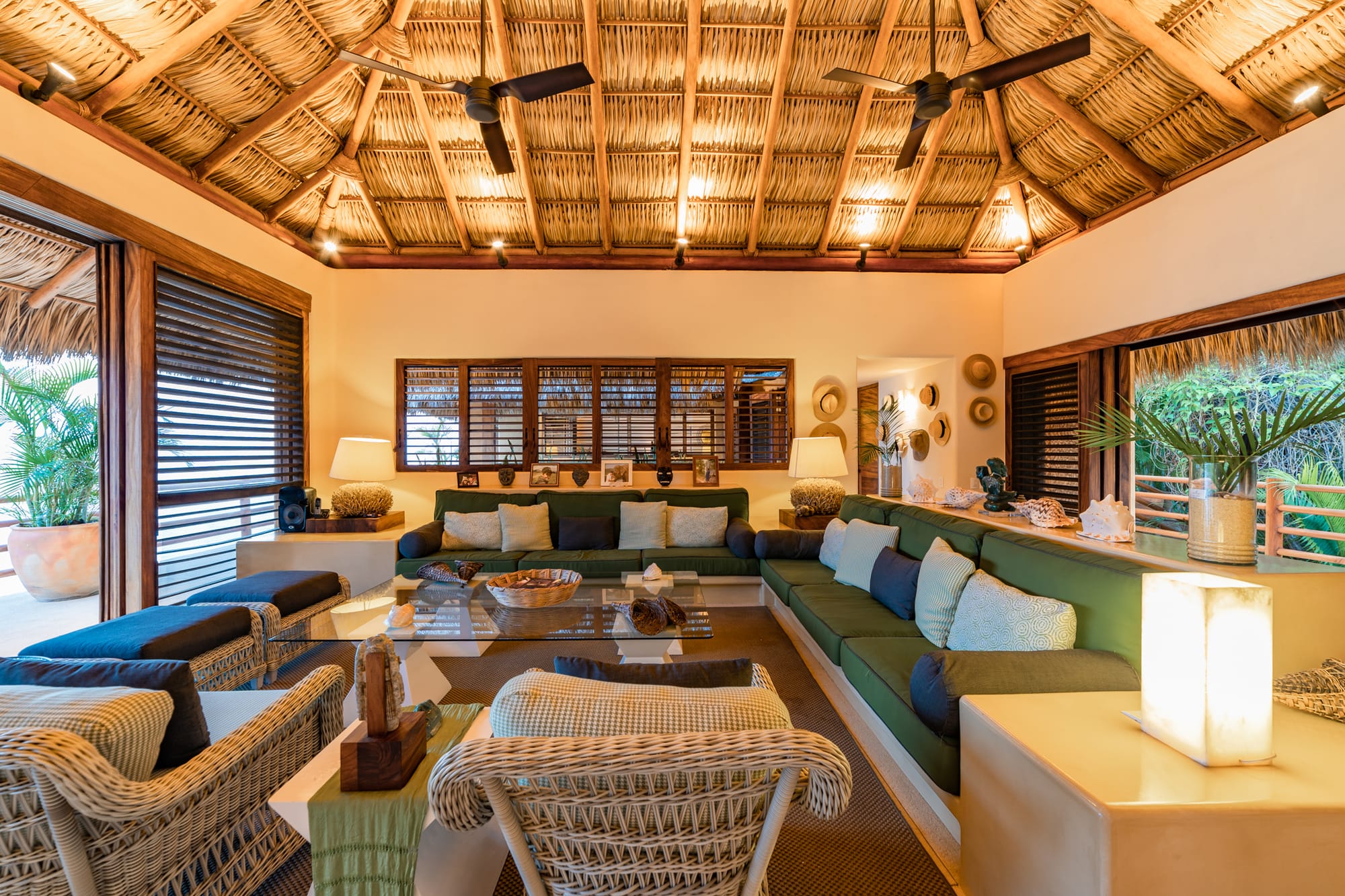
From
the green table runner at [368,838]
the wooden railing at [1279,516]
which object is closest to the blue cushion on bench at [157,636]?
the green table runner at [368,838]

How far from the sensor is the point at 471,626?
8.60 feet

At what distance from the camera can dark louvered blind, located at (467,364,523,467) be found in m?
5.53

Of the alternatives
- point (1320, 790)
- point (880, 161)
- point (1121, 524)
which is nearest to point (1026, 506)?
point (1121, 524)

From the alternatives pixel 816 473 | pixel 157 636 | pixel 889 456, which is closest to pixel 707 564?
pixel 816 473

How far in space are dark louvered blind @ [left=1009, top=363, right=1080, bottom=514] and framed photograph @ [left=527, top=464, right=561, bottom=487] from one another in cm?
426

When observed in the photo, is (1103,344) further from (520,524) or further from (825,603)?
(520,524)

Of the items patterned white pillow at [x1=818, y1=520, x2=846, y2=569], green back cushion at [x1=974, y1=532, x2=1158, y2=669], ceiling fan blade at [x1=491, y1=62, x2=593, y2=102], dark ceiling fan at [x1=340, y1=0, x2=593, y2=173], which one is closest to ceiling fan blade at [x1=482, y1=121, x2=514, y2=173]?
dark ceiling fan at [x1=340, y1=0, x2=593, y2=173]

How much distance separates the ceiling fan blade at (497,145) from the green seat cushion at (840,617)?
286 centimetres

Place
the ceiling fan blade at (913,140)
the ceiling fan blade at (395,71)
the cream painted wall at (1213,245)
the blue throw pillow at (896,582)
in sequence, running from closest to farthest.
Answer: the ceiling fan blade at (395,71)
the blue throw pillow at (896,582)
the cream painted wall at (1213,245)
the ceiling fan blade at (913,140)

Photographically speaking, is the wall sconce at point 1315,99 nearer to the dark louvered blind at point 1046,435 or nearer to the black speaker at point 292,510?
the dark louvered blind at point 1046,435

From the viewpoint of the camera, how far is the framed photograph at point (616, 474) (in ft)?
17.8

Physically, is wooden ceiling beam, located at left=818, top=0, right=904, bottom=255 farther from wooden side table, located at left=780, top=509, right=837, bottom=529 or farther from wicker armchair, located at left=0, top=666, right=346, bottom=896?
wicker armchair, located at left=0, top=666, right=346, bottom=896

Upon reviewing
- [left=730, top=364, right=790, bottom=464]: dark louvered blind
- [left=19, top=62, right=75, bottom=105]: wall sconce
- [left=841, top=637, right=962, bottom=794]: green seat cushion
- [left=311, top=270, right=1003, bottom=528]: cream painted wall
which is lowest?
[left=841, top=637, right=962, bottom=794]: green seat cushion

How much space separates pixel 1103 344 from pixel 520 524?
4.65 m
